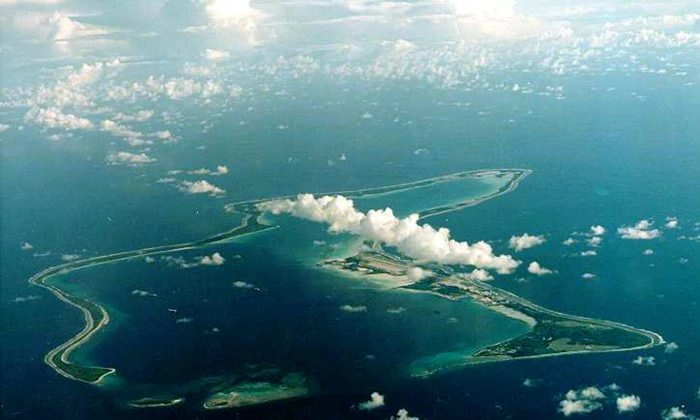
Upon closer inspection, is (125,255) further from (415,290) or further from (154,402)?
(154,402)

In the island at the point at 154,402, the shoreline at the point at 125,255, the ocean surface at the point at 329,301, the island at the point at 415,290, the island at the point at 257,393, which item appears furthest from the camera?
the shoreline at the point at 125,255

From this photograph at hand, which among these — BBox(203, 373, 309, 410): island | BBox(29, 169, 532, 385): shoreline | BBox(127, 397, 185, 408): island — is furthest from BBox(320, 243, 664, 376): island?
BBox(29, 169, 532, 385): shoreline

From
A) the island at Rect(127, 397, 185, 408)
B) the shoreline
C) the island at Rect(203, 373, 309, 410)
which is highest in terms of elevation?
the shoreline

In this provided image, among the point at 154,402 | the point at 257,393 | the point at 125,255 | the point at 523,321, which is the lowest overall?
the point at 523,321

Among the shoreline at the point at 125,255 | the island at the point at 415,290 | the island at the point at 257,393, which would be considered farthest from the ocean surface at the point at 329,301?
the island at the point at 415,290

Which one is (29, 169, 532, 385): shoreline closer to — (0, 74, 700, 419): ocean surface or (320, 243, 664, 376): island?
(0, 74, 700, 419): ocean surface

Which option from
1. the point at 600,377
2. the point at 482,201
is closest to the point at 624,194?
the point at 482,201

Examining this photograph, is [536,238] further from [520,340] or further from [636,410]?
[636,410]

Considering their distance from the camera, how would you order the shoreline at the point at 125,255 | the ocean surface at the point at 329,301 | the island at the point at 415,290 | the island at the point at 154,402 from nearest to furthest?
the island at the point at 154,402, the ocean surface at the point at 329,301, the island at the point at 415,290, the shoreline at the point at 125,255

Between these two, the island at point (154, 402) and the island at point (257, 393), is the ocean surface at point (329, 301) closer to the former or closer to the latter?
the island at point (154, 402)

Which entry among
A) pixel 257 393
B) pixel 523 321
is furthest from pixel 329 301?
pixel 523 321

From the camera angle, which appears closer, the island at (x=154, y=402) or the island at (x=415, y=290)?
the island at (x=154, y=402)
